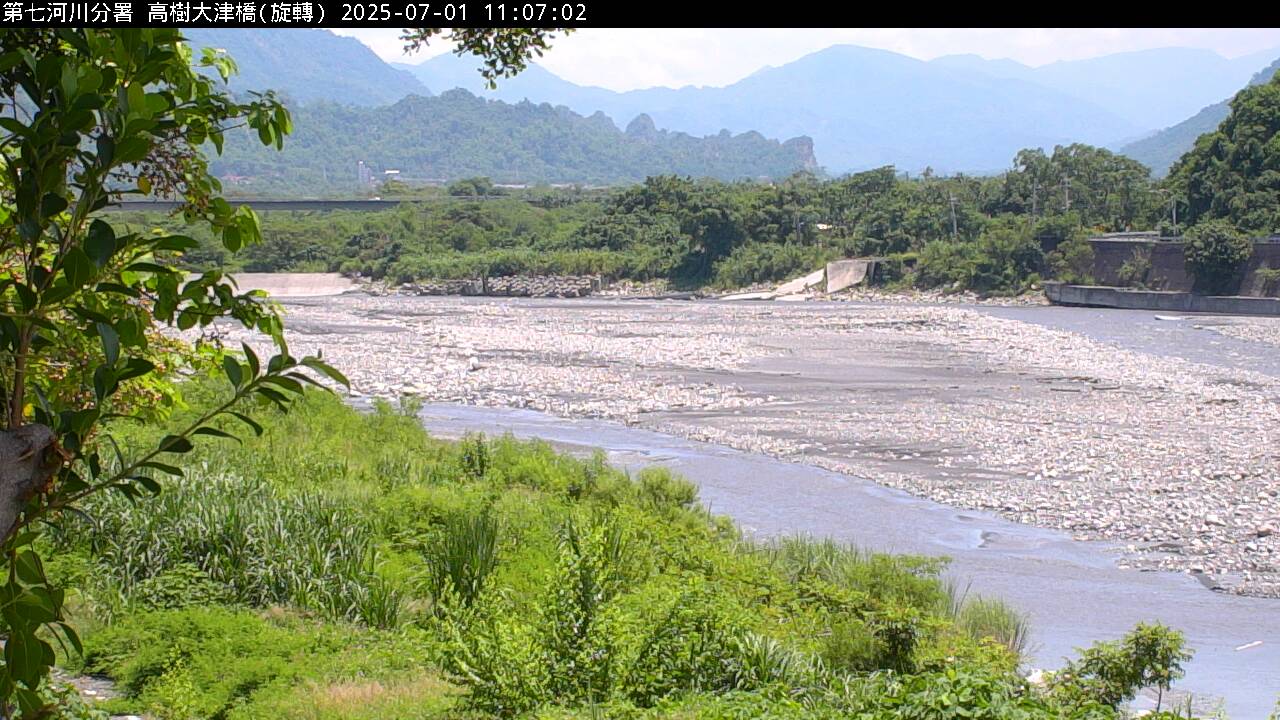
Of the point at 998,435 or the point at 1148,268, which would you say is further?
the point at 1148,268

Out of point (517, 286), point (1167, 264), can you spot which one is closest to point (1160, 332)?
point (1167, 264)

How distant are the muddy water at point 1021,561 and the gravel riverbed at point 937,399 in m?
0.63

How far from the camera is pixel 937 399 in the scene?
28766 mm

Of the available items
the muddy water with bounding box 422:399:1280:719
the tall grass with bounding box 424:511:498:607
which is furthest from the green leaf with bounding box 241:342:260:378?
the muddy water with bounding box 422:399:1280:719

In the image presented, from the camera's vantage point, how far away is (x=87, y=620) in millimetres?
7836

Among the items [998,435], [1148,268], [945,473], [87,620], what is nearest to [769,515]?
[945,473]

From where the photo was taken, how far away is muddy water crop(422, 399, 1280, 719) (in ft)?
38.2

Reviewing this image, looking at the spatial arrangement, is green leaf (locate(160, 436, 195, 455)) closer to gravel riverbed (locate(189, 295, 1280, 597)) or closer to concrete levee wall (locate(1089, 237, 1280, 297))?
gravel riverbed (locate(189, 295, 1280, 597))

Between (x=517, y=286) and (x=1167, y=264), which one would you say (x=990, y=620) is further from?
(x=517, y=286)

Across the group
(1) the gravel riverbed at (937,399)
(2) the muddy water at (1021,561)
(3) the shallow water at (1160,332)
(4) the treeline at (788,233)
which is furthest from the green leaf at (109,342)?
(4) the treeline at (788,233)

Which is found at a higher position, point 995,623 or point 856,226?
point 856,226

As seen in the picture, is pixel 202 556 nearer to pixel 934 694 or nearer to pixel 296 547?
pixel 296 547

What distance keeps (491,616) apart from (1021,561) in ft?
31.8
